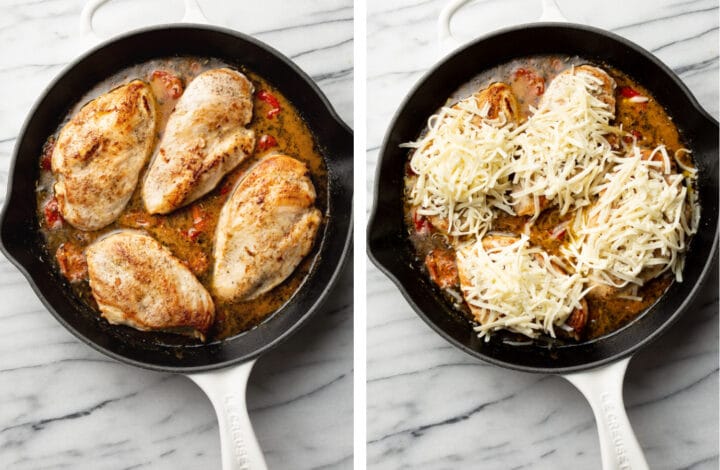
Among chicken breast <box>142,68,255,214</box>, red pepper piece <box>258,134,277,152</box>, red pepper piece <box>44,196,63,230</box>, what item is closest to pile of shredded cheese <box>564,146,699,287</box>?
red pepper piece <box>258,134,277,152</box>

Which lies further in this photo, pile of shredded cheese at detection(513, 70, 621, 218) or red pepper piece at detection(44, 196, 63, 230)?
red pepper piece at detection(44, 196, 63, 230)

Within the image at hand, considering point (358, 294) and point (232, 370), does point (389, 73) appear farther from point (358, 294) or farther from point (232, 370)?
point (232, 370)

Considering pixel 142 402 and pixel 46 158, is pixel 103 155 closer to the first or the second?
pixel 46 158

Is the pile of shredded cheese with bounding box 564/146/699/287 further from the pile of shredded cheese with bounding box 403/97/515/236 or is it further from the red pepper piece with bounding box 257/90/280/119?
the red pepper piece with bounding box 257/90/280/119

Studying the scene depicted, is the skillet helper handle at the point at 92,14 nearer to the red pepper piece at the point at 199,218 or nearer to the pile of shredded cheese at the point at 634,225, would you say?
the red pepper piece at the point at 199,218

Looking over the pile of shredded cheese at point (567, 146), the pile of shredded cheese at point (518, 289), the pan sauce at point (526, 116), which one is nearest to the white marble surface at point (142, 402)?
the pan sauce at point (526, 116)

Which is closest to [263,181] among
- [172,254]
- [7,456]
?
[172,254]
